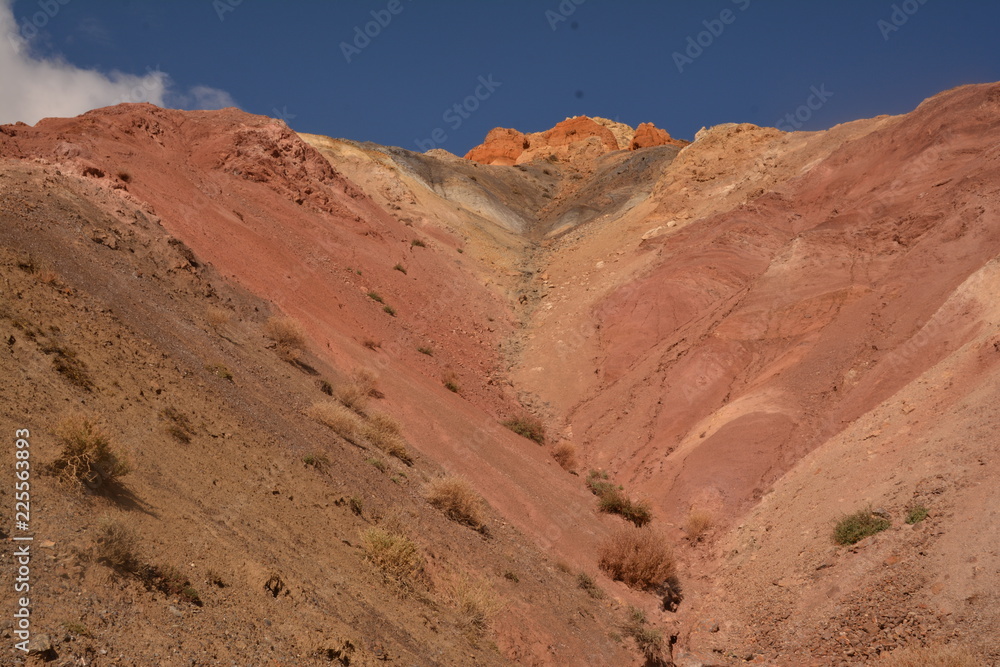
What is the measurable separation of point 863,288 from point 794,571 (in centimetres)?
957

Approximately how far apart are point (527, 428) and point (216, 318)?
9.73 m

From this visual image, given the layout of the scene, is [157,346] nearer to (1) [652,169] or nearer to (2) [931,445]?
(2) [931,445]

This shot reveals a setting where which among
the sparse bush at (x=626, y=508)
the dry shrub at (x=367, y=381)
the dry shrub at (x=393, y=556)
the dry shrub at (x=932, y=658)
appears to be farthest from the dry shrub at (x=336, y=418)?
the dry shrub at (x=932, y=658)

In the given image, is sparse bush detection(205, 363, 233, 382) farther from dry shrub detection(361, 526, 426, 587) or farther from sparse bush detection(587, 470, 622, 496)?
sparse bush detection(587, 470, 622, 496)

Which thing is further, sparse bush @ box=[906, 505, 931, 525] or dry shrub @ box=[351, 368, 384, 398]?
dry shrub @ box=[351, 368, 384, 398]

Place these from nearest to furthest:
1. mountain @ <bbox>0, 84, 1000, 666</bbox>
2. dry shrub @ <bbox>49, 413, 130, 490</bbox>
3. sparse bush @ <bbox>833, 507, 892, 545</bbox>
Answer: dry shrub @ <bbox>49, 413, 130, 490</bbox> → mountain @ <bbox>0, 84, 1000, 666</bbox> → sparse bush @ <bbox>833, 507, 892, 545</bbox>

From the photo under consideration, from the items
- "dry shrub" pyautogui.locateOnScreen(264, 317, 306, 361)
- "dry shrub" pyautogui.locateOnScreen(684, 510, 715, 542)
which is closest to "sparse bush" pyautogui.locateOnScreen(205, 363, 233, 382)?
"dry shrub" pyautogui.locateOnScreen(264, 317, 306, 361)

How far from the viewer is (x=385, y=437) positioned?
47.9 ft

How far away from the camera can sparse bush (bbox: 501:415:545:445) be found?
21.3 meters

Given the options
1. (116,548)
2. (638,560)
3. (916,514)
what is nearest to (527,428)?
(638,560)

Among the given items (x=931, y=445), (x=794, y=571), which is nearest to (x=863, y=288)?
(x=931, y=445)

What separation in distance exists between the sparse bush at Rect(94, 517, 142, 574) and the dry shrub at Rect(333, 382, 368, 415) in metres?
8.98

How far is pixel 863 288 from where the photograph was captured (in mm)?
19297

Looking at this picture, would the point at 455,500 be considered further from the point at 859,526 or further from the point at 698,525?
the point at 859,526
